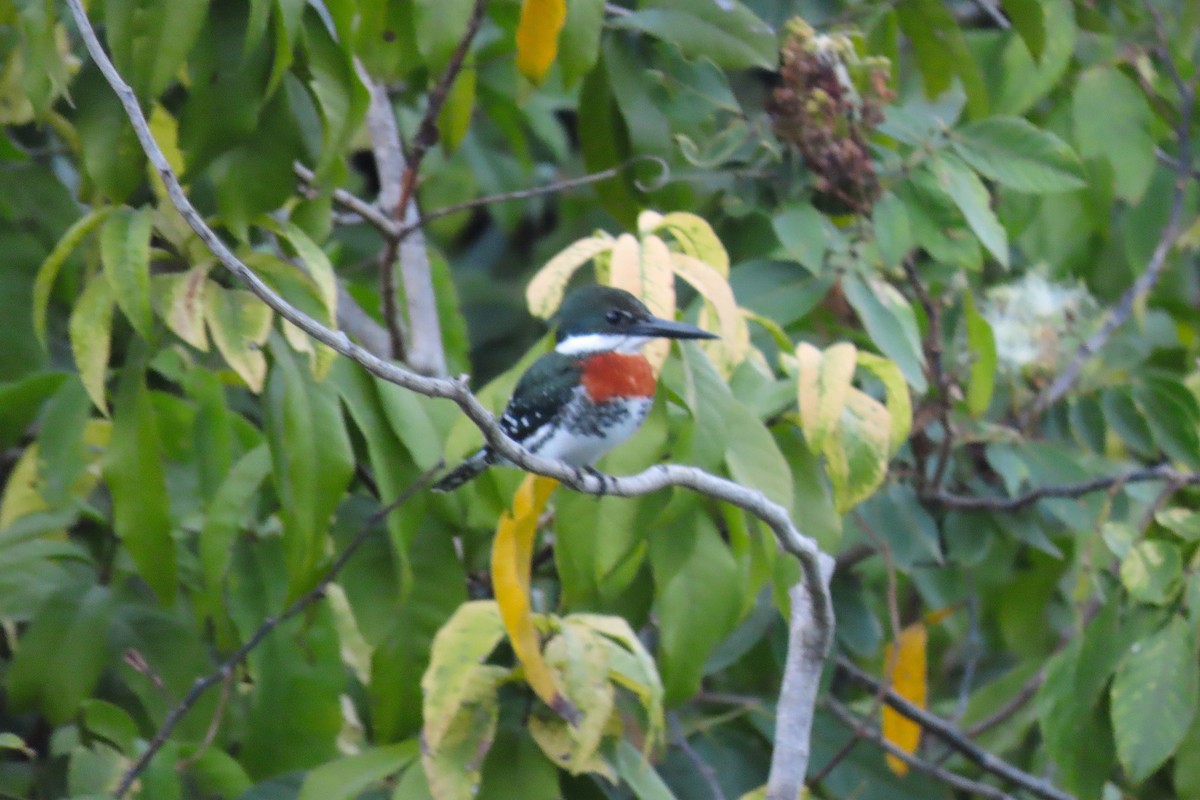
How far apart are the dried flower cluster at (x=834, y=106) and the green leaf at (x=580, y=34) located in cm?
56

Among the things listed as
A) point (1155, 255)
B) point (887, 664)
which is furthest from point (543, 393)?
point (1155, 255)

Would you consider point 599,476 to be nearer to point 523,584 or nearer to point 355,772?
point 523,584

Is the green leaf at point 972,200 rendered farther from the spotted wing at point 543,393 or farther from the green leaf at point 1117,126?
the spotted wing at point 543,393

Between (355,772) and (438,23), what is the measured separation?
1.37m

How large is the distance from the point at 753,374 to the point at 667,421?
1.05 ft

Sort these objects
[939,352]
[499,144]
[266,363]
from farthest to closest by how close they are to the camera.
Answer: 1. [499,144]
2. [939,352]
3. [266,363]

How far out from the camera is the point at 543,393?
3305 mm

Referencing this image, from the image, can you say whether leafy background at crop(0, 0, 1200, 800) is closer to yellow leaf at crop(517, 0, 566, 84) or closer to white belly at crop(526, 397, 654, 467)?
yellow leaf at crop(517, 0, 566, 84)

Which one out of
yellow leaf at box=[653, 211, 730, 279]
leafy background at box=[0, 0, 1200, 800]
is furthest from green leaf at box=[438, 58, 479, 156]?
yellow leaf at box=[653, 211, 730, 279]

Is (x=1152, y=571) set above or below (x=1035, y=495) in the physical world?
above

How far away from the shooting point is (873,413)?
2.60 metres

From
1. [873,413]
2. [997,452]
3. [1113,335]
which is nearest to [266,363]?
[873,413]

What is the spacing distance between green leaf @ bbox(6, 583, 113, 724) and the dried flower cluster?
6.11ft

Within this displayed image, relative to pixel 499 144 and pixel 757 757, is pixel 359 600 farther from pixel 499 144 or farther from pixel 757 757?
pixel 499 144
